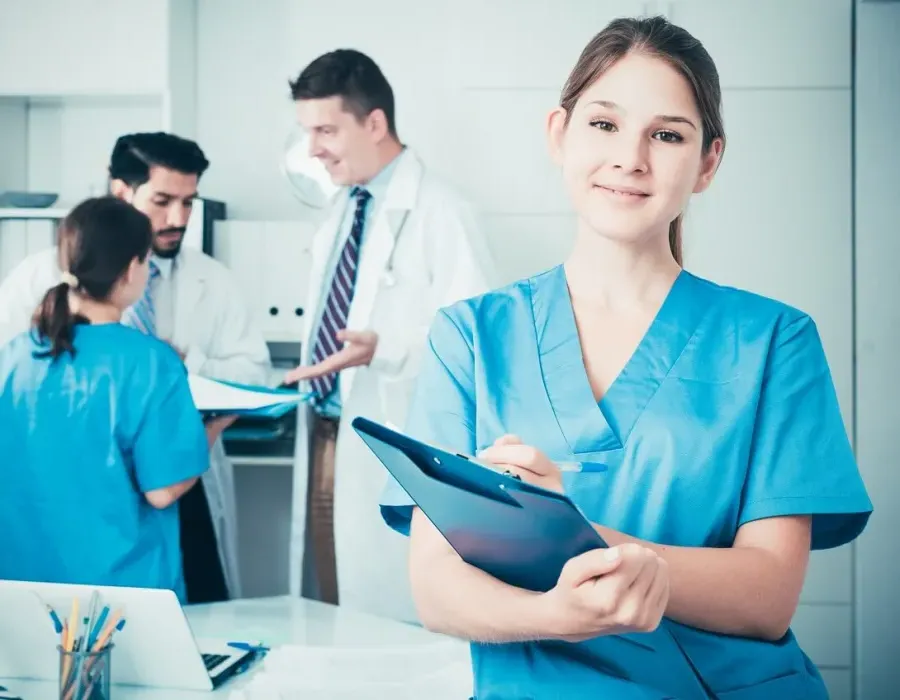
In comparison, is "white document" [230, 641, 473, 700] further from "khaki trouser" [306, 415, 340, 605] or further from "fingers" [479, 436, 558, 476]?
"khaki trouser" [306, 415, 340, 605]

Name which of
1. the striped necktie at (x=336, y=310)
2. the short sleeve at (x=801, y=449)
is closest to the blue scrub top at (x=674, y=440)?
the short sleeve at (x=801, y=449)

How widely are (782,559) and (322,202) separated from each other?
8.33 ft

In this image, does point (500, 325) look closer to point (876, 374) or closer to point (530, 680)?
point (530, 680)

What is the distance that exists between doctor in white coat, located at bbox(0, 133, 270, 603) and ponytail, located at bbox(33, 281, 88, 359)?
22.8 inches

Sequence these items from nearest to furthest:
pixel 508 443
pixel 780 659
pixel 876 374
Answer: pixel 508 443 < pixel 780 659 < pixel 876 374

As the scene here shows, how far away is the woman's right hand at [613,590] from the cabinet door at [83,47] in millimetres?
2878

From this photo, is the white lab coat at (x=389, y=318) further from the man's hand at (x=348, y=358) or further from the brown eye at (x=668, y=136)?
the brown eye at (x=668, y=136)

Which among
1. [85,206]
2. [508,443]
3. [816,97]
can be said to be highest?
[816,97]

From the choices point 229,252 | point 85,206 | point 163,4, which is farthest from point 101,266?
point 163,4

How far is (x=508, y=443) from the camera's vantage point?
852 mm

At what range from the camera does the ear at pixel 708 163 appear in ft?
3.44

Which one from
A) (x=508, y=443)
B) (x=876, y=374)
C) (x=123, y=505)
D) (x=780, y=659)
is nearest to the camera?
(x=508, y=443)

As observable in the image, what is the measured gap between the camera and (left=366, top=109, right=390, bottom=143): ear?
2857mm

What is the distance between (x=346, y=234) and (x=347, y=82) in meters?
0.41
